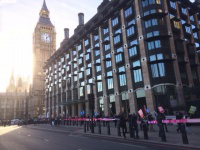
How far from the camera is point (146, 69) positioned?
3083 centimetres

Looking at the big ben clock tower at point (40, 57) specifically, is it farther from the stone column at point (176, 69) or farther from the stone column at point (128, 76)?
the stone column at point (176, 69)

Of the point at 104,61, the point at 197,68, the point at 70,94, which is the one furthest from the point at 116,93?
the point at 70,94

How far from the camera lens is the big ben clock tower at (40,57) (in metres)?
87.6

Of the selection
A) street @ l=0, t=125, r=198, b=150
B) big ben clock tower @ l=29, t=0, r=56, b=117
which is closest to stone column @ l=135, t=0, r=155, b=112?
street @ l=0, t=125, r=198, b=150

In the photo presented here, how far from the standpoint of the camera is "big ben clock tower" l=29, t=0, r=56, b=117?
8756 cm

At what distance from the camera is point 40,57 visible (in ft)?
303

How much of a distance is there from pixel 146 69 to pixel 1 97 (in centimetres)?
11595

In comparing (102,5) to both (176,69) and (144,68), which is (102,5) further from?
(176,69)

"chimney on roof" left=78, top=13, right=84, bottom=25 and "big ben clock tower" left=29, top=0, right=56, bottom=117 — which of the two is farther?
"big ben clock tower" left=29, top=0, right=56, bottom=117

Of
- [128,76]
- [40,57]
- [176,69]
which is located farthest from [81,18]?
[40,57]

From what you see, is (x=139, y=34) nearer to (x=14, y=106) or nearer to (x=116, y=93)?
(x=116, y=93)

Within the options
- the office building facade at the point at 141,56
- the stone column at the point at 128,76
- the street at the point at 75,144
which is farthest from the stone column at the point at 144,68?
the street at the point at 75,144

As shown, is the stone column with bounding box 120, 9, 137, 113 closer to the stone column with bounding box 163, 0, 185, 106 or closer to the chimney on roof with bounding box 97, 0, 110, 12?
the stone column with bounding box 163, 0, 185, 106

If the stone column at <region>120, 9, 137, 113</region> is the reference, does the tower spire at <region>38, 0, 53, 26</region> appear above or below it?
above
